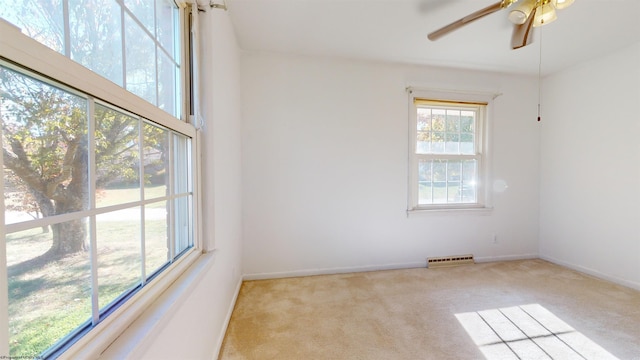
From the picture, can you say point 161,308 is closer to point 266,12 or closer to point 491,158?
point 266,12

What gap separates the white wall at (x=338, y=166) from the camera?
2660 millimetres

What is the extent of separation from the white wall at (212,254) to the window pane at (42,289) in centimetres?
15

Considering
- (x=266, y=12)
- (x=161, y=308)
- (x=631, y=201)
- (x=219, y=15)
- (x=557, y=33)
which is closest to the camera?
(x=161, y=308)

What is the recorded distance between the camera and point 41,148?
516 millimetres

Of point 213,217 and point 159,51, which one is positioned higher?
point 159,51

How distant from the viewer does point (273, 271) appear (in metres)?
2.71

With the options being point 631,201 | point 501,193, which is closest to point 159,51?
point 501,193

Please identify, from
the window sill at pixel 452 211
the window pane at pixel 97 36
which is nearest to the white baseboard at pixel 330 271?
the window sill at pixel 452 211

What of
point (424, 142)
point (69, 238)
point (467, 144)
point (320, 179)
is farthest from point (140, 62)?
point (467, 144)

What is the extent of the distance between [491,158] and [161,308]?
3.63 m

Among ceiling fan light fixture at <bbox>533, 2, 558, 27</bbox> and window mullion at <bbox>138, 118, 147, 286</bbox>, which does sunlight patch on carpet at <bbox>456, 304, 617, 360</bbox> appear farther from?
ceiling fan light fixture at <bbox>533, 2, 558, 27</bbox>

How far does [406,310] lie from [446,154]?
6.45 feet

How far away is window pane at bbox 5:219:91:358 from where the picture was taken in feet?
1.52

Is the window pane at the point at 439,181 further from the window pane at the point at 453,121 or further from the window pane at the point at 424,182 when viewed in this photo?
the window pane at the point at 453,121
